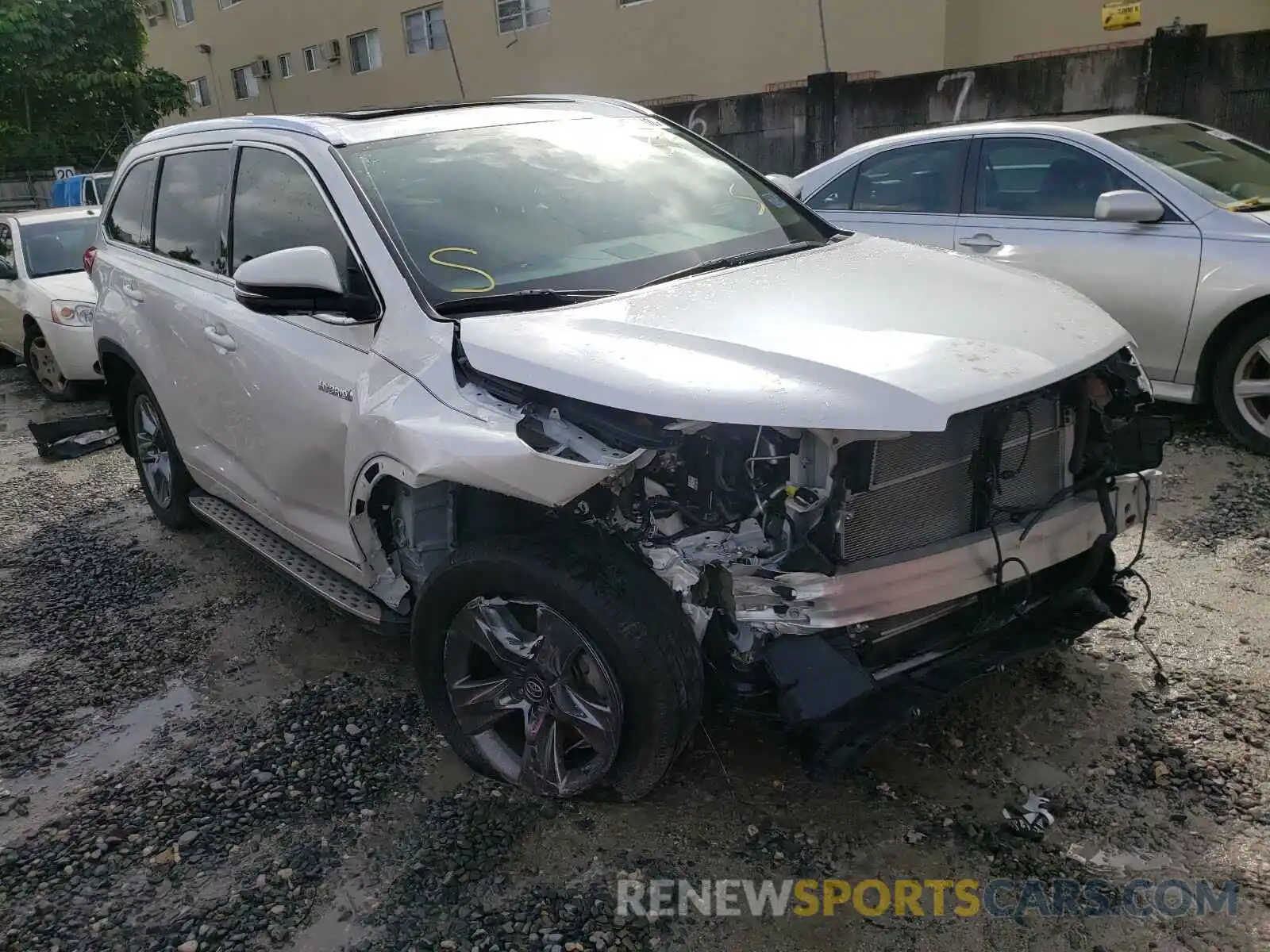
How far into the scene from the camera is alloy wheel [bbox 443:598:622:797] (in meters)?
2.74

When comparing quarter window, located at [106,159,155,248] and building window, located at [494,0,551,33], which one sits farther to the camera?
building window, located at [494,0,551,33]

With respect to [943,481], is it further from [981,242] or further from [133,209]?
[133,209]

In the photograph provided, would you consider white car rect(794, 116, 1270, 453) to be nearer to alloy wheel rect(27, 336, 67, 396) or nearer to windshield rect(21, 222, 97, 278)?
alloy wheel rect(27, 336, 67, 396)

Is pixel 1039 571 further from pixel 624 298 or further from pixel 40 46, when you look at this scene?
pixel 40 46

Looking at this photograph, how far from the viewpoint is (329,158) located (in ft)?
11.3

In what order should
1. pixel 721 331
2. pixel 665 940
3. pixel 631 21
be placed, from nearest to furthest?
pixel 665 940 < pixel 721 331 < pixel 631 21

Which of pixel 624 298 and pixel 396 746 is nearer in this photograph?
pixel 624 298

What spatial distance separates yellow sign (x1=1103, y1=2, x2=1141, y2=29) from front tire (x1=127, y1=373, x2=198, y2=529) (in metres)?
10.8

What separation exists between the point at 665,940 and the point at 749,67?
14673mm

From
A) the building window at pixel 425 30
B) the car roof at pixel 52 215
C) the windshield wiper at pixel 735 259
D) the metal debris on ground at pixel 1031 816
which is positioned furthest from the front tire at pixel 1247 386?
the building window at pixel 425 30

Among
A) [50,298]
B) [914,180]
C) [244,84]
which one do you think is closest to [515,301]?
[914,180]

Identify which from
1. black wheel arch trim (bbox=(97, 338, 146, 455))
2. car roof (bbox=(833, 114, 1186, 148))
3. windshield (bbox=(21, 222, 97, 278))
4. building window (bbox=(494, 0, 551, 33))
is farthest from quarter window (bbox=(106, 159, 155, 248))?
building window (bbox=(494, 0, 551, 33))

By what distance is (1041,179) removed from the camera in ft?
19.2

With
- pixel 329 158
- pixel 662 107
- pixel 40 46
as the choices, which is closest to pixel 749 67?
pixel 662 107
